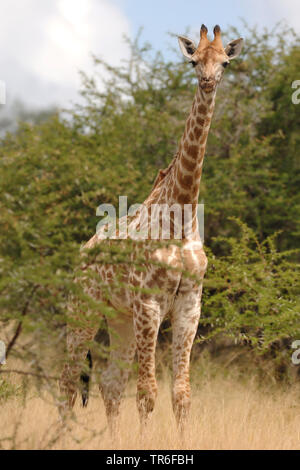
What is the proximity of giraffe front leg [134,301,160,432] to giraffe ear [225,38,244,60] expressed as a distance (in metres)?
2.33

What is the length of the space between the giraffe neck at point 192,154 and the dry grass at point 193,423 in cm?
179

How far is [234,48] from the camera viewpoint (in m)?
5.95

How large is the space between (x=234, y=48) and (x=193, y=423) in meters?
3.41

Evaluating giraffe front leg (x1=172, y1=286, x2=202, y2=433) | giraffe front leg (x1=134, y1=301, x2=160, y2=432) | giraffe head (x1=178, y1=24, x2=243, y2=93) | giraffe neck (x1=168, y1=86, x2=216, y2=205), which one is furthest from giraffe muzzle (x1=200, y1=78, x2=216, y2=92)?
giraffe front leg (x1=134, y1=301, x2=160, y2=432)

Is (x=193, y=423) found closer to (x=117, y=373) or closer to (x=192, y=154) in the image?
(x=117, y=373)

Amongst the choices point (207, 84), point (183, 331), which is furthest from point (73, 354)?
point (207, 84)

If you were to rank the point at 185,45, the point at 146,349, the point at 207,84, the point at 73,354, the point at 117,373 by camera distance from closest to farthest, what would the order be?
1. the point at 207,84
2. the point at 146,349
3. the point at 185,45
4. the point at 73,354
5. the point at 117,373

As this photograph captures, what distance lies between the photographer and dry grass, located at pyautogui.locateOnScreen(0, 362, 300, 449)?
15.9 ft

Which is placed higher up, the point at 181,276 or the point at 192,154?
the point at 192,154

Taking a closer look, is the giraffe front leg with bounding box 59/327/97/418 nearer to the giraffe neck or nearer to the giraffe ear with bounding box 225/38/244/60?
the giraffe neck

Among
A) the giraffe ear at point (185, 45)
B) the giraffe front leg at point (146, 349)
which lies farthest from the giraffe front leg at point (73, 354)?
the giraffe ear at point (185, 45)

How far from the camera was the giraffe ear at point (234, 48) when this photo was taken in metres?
5.90

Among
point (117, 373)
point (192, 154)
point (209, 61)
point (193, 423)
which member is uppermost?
point (209, 61)

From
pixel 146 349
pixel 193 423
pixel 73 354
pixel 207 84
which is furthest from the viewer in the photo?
pixel 73 354
